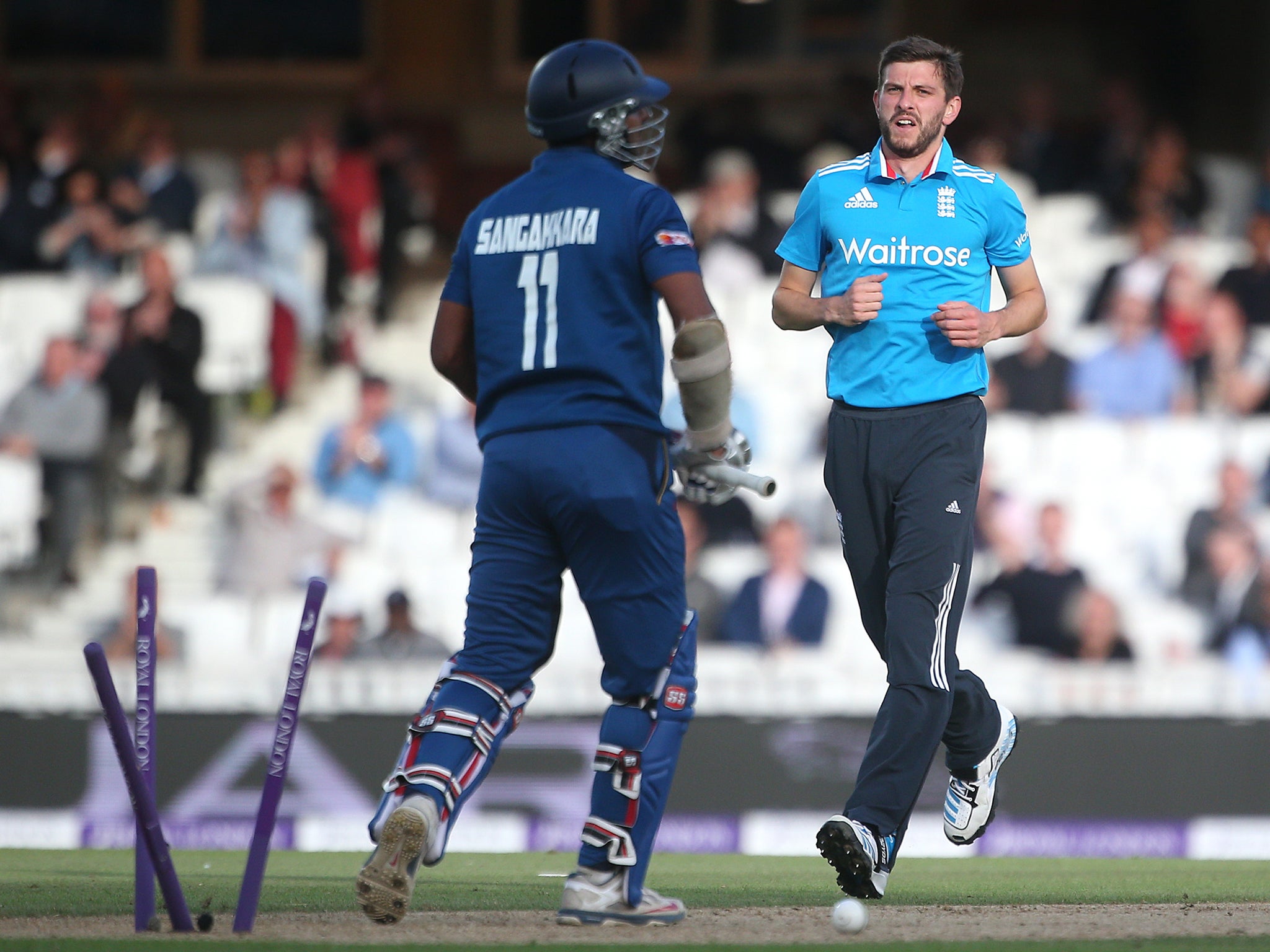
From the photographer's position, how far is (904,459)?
4965 mm

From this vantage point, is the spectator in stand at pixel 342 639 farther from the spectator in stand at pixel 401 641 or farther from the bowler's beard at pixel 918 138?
the bowler's beard at pixel 918 138

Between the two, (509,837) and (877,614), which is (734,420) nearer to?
(509,837)

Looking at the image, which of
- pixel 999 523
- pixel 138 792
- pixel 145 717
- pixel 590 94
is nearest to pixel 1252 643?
pixel 999 523

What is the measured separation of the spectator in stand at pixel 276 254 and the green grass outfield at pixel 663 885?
6.14 metres

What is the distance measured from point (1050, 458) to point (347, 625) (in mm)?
4577

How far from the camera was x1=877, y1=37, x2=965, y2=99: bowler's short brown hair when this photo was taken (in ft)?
16.4

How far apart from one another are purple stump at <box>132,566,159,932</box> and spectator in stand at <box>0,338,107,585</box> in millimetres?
7629

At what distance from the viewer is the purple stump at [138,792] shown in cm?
407

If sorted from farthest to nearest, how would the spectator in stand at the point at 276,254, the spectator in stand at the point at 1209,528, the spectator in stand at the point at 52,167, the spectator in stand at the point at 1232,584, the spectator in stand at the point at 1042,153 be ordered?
1. the spectator in stand at the point at 1042,153
2. the spectator in stand at the point at 52,167
3. the spectator in stand at the point at 276,254
4. the spectator in stand at the point at 1209,528
5. the spectator in stand at the point at 1232,584

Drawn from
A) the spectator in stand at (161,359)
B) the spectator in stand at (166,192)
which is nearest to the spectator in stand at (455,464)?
the spectator in stand at (161,359)

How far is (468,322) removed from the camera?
4.70m

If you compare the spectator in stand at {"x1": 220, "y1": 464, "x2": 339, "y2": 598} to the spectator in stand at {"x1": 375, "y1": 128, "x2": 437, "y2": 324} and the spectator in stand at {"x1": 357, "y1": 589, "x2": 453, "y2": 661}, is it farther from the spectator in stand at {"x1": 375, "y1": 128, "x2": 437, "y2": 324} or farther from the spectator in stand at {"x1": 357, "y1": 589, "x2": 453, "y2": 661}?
the spectator in stand at {"x1": 375, "y1": 128, "x2": 437, "y2": 324}

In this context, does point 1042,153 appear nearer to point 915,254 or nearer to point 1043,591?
point 1043,591

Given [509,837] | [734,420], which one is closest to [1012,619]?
[734,420]
